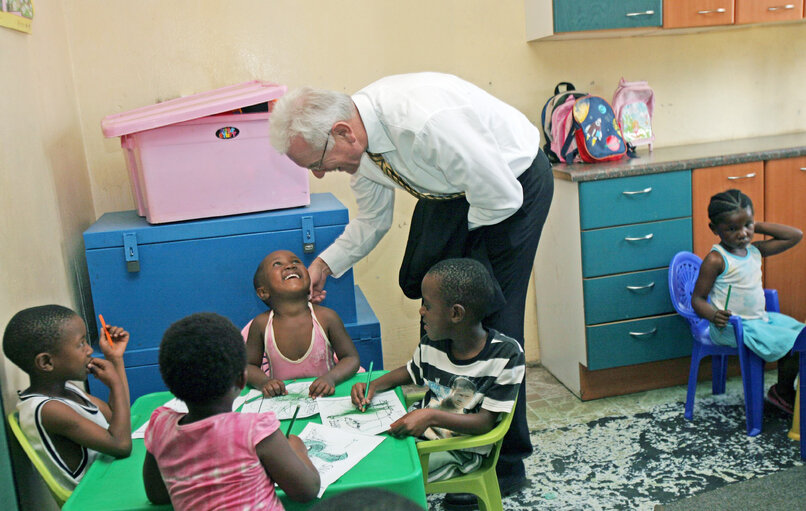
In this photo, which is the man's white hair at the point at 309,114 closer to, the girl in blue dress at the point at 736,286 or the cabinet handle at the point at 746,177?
the girl in blue dress at the point at 736,286

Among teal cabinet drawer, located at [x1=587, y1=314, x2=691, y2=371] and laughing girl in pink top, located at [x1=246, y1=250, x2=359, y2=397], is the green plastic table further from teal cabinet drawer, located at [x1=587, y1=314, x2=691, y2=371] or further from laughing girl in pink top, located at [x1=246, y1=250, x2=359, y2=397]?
teal cabinet drawer, located at [x1=587, y1=314, x2=691, y2=371]

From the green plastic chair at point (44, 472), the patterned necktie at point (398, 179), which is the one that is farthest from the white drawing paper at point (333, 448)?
the patterned necktie at point (398, 179)

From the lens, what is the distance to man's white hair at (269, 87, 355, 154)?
1.79 metres

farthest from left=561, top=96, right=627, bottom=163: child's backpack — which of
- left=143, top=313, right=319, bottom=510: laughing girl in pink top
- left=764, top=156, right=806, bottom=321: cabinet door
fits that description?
left=143, top=313, right=319, bottom=510: laughing girl in pink top

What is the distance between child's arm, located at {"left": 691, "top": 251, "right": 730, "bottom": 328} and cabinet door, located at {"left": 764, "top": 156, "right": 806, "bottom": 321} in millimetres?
552

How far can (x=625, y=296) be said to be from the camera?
3053 mm

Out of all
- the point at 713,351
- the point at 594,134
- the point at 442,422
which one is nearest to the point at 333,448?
the point at 442,422

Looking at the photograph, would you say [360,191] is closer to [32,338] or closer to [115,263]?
[115,263]

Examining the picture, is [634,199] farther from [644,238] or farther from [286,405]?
[286,405]

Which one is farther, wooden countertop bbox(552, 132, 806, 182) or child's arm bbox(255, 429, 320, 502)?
→ wooden countertop bbox(552, 132, 806, 182)

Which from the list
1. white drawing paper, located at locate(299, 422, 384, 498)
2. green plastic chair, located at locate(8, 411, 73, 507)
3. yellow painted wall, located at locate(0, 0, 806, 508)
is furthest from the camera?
yellow painted wall, located at locate(0, 0, 806, 508)

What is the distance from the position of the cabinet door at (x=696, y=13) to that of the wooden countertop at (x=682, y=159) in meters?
0.58

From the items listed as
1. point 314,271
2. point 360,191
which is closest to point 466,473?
point 314,271

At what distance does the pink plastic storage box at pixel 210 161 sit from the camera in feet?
7.55
